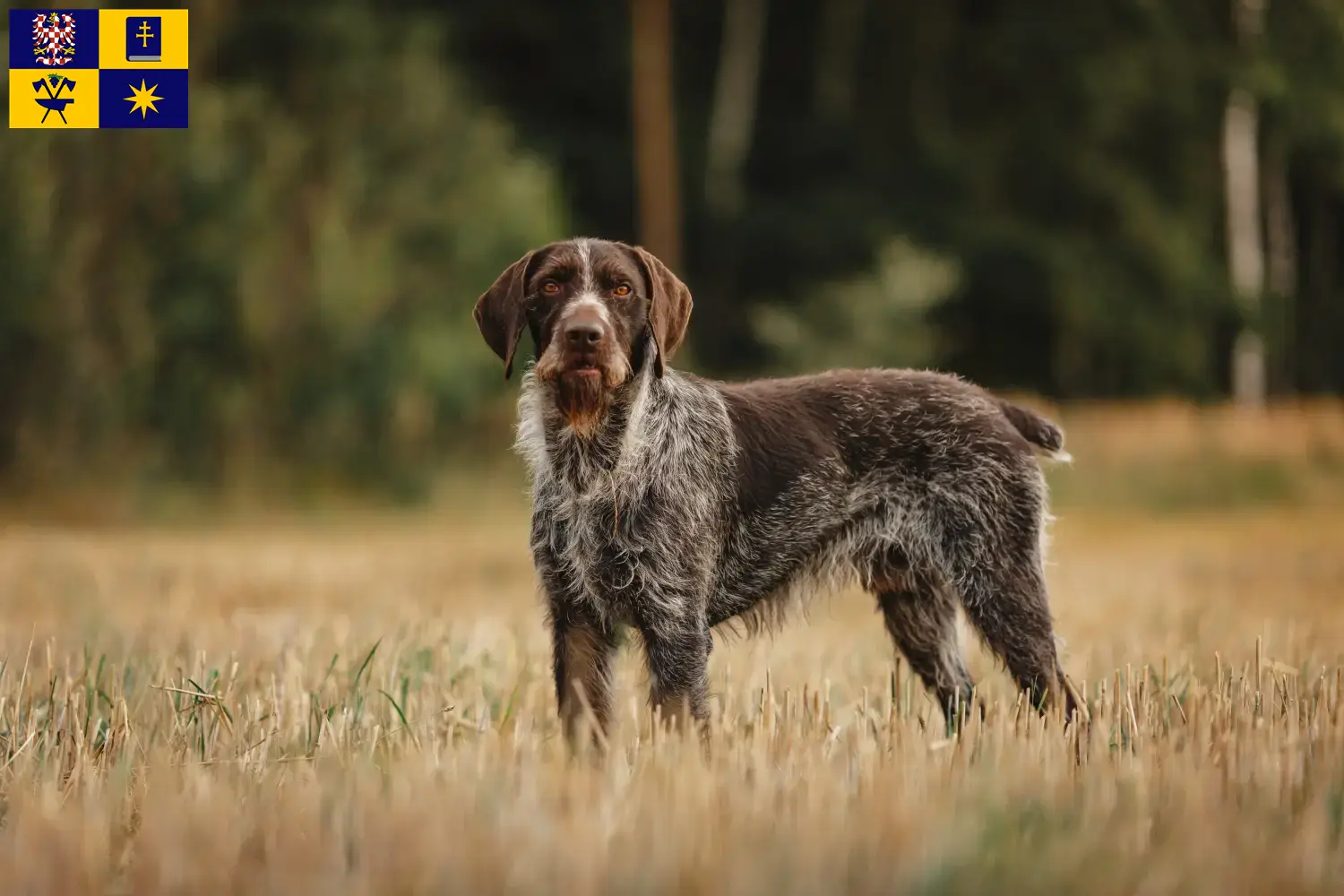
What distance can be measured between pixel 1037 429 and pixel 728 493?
147cm

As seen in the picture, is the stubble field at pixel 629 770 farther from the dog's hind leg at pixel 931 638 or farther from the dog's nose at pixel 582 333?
the dog's nose at pixel 582 333

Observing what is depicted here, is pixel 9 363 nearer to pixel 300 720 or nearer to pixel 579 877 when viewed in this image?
pixel 300 720

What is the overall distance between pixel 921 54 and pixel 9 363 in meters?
20.6

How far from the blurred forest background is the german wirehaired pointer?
37.5 ft

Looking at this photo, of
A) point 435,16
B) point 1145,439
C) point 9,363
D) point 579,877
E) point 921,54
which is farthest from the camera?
point 921,54

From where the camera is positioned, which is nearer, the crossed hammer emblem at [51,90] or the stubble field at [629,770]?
the stubble field at [629,770]

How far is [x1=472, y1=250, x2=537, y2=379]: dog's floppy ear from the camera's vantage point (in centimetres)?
437

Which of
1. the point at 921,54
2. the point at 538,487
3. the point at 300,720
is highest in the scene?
the point at 921,54

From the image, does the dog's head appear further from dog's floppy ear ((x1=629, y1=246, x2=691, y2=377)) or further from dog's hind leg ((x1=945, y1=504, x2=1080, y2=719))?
dog's hind leg ((x1=945, y1=504, x2=1080, y2=719))

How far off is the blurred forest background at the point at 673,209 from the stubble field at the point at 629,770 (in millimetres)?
8063

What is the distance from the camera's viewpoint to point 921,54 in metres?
28.7

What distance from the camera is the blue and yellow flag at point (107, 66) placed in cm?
797

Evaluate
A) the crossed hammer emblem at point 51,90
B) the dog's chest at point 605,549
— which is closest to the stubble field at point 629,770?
the dog's chest at point 605,549

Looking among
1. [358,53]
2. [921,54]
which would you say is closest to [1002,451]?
[358,53]
